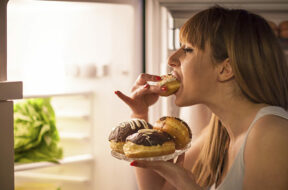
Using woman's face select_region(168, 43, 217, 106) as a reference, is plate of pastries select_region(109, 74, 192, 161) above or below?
below

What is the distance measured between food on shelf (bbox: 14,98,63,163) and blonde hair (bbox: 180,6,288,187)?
782mm

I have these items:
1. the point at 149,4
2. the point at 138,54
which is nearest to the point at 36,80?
the point at 138,54

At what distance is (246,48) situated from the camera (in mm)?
1208

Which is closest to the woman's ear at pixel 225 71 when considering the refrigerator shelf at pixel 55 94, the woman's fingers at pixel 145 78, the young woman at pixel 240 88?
the young woman at pixel 240 88

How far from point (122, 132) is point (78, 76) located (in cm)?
71

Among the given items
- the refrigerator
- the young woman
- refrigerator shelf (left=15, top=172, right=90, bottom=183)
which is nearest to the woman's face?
the young woman

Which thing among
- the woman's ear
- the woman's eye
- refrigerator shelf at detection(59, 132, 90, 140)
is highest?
the woman's eye

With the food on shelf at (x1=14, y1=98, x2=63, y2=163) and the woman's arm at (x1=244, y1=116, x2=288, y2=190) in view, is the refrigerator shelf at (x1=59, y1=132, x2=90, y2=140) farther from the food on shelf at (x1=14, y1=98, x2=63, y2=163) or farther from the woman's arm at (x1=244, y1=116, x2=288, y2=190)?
the woman's arm at (x1=244, y1=116, x2=288, y2=190)

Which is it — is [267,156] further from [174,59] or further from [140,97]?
[140,97]

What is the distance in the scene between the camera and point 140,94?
1491mm

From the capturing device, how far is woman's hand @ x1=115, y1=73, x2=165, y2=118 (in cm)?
146

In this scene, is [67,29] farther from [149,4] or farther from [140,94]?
[140,94]

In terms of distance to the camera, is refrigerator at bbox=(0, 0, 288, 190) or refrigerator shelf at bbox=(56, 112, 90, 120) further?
refrigerator shelf at bbox=(56, 112, 90, 120)

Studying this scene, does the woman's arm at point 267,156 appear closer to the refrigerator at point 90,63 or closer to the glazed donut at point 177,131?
the glazed donut at point 177,131
